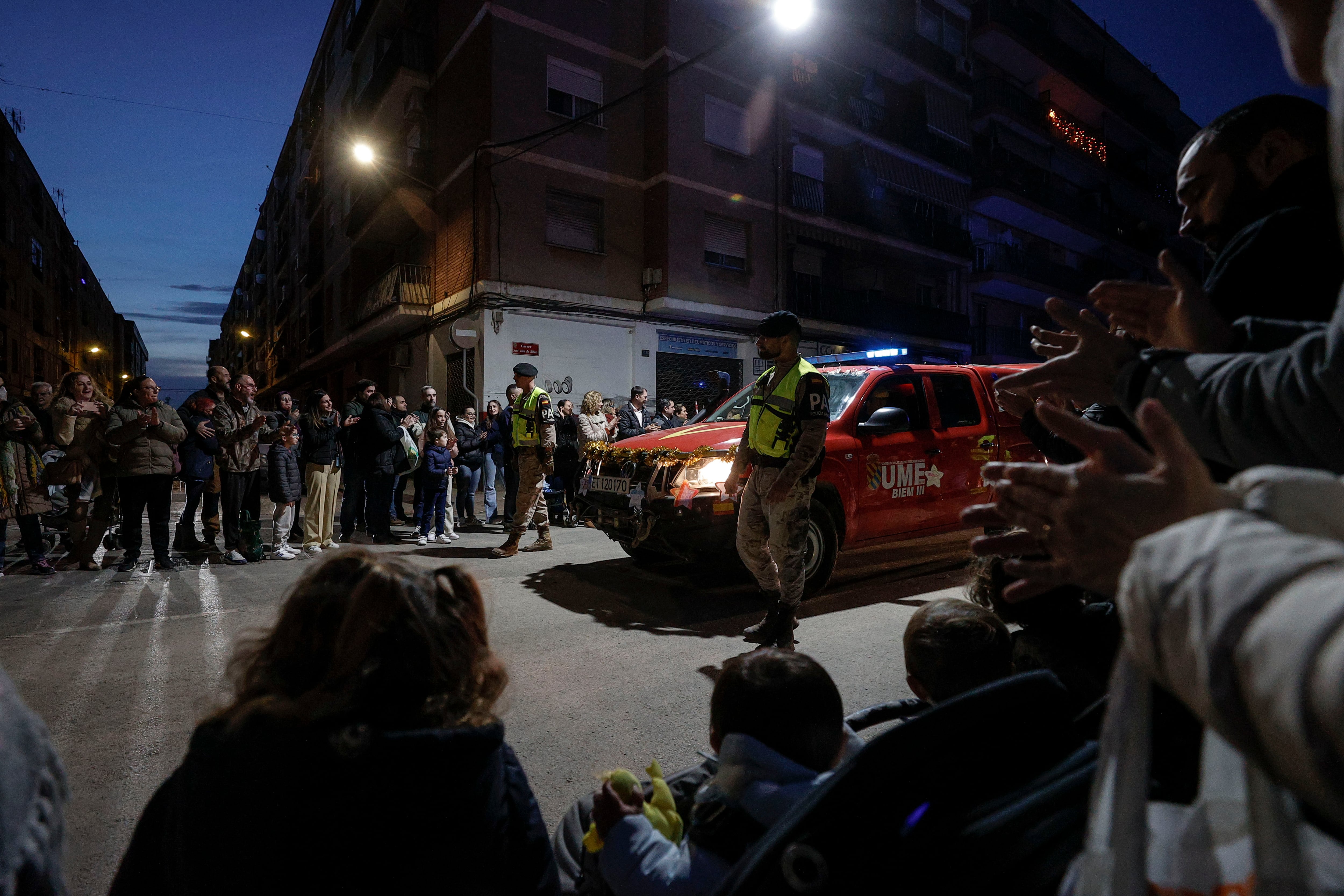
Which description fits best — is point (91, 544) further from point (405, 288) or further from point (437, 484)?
point (405, 288)

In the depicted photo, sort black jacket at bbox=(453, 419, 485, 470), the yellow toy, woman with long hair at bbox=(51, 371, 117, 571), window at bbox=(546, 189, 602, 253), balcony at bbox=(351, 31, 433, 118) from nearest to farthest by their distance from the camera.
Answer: the yellow toy, woman with long hair at bbox=(51, 371, 117, 571), black jacket at bbox=(453, 419, 485, 470), window at bbox=(546, 189, 602, 253), balcony at bbox=(351, 31, 433, 118)

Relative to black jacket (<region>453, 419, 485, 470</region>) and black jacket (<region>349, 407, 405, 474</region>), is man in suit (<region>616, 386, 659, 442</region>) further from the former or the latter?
black jacket (<region>349, 407, 405, 474</region>)

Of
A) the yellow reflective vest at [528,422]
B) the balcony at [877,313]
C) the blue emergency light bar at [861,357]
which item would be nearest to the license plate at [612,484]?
the yellow reflective vest at [528,422]

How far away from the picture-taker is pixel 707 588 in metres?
5.69

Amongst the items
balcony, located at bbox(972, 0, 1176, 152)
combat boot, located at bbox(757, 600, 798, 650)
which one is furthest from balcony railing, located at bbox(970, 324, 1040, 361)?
combat boot, located at bbox(757, 600, 798, 650)

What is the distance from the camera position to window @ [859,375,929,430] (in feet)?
19.2

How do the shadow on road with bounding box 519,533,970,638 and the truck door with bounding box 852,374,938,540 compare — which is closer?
the shadow on road with bounding box 519,533,970,638

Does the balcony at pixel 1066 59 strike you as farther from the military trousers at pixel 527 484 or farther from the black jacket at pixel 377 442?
the black jacket at pixel 377 442

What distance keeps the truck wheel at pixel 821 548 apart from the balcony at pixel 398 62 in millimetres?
18065

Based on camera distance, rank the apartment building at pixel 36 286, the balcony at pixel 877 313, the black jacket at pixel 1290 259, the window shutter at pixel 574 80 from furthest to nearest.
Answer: the apartment building at pixel 36 286 → the balcony at pixel 877 313 → the window shutter at pixel 574 80 → the black jacket at pixel 1290 259

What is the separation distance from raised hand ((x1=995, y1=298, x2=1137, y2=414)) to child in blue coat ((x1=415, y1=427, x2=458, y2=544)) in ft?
25.8

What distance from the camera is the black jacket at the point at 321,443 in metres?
7.70

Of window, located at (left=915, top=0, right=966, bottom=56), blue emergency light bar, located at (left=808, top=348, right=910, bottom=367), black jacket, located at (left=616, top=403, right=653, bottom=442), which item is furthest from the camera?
window, located at (left=915, top=0, right=966, bottom=56)

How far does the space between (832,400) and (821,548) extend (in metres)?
1.29
